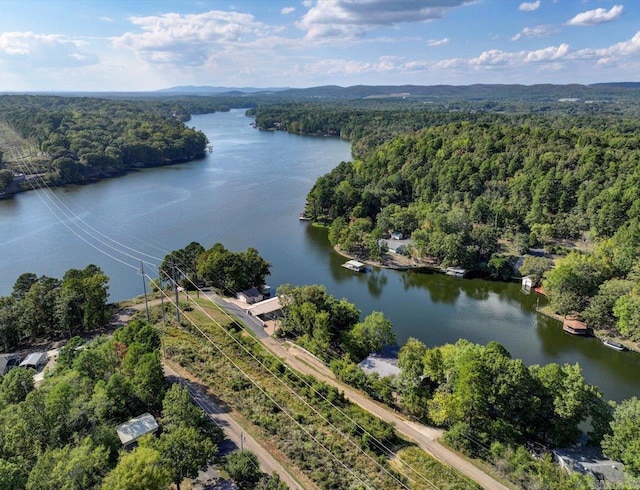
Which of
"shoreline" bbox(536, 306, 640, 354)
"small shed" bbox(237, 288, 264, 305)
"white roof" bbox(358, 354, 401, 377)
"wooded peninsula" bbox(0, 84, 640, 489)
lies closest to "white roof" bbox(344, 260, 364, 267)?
"wooded peninsula" bbox(0, 84, 640, 489)

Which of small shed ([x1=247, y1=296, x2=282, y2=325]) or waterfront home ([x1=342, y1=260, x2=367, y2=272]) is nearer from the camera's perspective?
small shed ([x1=247, y1=296, x2=282, y2=325])

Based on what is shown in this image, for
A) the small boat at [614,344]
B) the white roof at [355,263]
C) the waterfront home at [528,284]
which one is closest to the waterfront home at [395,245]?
the white roof at [355,263]

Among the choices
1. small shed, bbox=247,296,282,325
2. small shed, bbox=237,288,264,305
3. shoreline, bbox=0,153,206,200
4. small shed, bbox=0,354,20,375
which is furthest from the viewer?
shoreline, bbox=0,153,206,200

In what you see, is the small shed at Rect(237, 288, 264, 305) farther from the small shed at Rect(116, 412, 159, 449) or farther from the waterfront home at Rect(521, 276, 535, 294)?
the waterfront home at Rect(521, 276, 535, 294)

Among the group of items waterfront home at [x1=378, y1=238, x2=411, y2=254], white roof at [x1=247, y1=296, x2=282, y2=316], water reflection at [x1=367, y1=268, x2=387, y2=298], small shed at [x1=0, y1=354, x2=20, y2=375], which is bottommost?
water reflection at [x1=367, y1=268, x2=387, y2=298]

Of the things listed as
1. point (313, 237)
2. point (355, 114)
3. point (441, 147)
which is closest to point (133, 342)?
point (313, 237)

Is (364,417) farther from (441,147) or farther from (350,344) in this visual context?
(441,147)

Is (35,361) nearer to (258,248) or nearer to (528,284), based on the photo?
(258,248)
